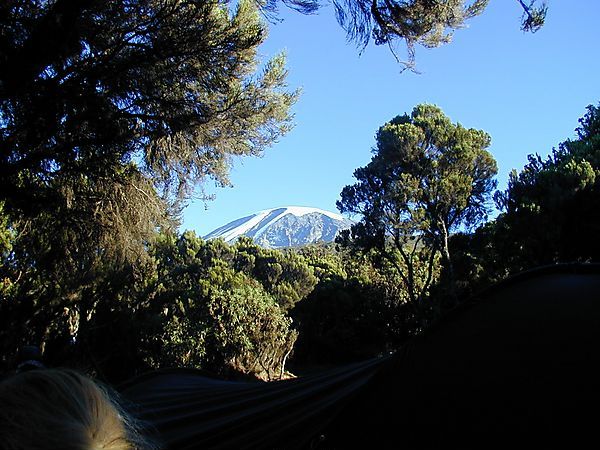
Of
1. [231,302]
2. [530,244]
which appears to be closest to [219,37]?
[231,302]

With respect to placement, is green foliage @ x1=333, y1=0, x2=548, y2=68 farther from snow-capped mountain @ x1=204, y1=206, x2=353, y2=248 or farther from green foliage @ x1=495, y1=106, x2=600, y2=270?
snow-capped mountain @ x1=204, y1=206, x2=353, y2=248

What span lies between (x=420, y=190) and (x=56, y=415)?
15.9 m

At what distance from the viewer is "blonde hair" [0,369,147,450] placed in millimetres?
644

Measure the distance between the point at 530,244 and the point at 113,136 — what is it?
1004 centimetres

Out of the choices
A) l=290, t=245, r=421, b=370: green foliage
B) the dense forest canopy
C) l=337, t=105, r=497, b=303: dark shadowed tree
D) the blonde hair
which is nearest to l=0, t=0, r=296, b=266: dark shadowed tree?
the dense forest canopy

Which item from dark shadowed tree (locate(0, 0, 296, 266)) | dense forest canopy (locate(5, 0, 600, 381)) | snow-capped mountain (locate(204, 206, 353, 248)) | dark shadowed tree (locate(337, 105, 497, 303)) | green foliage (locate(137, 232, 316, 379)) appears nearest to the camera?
dark shadowed tree (locate(0, 0, 296, 266))

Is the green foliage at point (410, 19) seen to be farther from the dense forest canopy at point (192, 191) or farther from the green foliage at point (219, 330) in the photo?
the green foliage at point (219, 330)

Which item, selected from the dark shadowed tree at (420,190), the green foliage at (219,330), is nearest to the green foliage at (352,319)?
the dark shadowed tree at (420,190)

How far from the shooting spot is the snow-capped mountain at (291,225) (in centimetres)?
15050

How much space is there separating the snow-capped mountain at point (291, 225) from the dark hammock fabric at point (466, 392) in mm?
135859

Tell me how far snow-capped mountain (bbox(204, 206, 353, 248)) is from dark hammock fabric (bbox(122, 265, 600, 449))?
13586cm

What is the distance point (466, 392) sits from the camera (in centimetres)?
187

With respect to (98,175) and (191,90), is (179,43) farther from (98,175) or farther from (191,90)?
(98,175)

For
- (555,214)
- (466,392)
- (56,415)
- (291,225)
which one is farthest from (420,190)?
(291,225)
